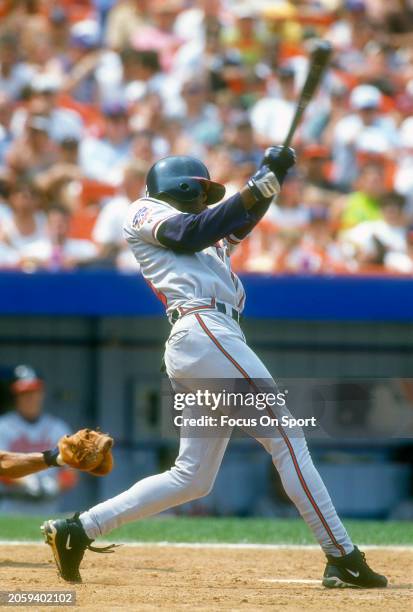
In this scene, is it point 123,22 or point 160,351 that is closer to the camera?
point 160,351

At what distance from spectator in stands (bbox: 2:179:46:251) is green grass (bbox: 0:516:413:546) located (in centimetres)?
244

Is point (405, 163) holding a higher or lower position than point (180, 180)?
higher

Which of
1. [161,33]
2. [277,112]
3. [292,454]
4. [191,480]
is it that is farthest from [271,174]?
[161,33]

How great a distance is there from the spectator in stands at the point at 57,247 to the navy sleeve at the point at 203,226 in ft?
13.8

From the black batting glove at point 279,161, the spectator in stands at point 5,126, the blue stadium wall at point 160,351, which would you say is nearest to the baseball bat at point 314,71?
the black batting glove at point 279,161

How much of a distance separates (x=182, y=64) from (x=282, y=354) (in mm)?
3437

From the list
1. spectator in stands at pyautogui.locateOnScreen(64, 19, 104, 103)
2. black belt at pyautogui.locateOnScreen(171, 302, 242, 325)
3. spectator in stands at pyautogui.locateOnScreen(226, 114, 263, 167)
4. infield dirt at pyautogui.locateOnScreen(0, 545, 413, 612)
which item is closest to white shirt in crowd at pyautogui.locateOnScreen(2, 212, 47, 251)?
spectator in stands at pyautogui.locateOnScreen(226, 114, 263, 167)

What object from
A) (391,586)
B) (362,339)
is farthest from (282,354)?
(391,586)

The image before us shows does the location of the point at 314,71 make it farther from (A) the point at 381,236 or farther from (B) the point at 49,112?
(B) the point at 49,112

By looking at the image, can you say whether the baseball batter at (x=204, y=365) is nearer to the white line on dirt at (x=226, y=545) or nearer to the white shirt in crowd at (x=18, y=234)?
the white line on dirt at (x=226, y=545)

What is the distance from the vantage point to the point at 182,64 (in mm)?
11281

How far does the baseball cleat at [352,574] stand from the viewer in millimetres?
4469

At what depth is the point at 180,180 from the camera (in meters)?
4.77

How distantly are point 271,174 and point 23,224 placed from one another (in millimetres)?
4901
